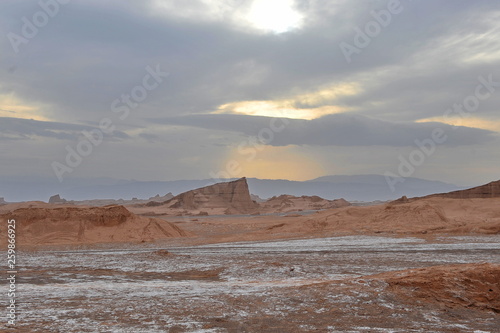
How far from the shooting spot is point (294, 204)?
416ft

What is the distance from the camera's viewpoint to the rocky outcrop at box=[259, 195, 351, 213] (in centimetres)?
11681

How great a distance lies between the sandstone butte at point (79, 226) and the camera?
36.0 meters

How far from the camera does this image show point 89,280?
1484 centimetres

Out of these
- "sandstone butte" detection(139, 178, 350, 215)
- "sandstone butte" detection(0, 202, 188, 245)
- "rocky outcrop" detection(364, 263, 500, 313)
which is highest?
"sandstone butte" detection(139, 178, 350, 215)

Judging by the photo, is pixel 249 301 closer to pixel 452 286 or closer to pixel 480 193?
pixel 452 286

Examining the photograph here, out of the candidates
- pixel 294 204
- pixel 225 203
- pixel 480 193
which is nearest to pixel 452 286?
Answer: pixel 480 193

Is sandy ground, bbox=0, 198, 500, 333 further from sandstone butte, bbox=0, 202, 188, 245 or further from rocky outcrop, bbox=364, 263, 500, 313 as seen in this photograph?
sandstone butte, bbox=0, 202, 188, 245

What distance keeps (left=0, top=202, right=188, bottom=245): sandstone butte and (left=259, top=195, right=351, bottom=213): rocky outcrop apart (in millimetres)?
74138

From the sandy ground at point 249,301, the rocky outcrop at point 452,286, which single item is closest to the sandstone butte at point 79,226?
the sandy ground at point 249,301

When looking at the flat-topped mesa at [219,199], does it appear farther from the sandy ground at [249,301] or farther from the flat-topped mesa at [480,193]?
the sandy ground at [249,301]

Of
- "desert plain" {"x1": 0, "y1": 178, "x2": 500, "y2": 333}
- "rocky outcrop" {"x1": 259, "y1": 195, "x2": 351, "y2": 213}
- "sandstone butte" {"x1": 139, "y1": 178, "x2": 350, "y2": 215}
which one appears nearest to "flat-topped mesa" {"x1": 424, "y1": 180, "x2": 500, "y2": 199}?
"desert plain" {"x1": 0, "y1": 178, "x2": 500, "y2": 333}

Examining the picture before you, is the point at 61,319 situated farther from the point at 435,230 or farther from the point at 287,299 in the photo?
the point at 435,230

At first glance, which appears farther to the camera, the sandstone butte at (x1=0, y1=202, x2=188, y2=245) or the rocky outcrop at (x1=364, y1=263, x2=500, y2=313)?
the sandstone butte at (x1=0, y1=202, x2=188, y2=245)

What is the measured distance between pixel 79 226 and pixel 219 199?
82696mm
